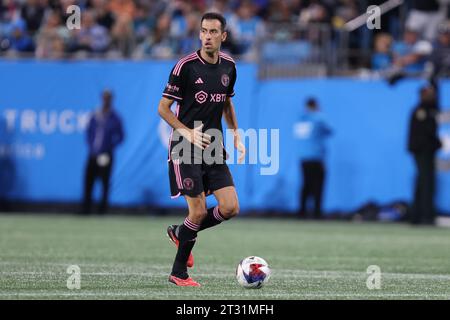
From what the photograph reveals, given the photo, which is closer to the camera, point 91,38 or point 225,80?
point 225,80

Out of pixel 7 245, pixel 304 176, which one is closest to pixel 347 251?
pixel 7 245

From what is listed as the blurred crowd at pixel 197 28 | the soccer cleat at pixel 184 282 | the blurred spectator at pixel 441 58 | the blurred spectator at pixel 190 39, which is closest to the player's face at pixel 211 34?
the soccer cleat at pixel 184 282

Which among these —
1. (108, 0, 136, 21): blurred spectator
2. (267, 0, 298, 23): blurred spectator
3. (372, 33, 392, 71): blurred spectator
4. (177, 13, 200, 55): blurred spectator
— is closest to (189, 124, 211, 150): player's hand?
(372, 33, 392, 71): blurred spectator

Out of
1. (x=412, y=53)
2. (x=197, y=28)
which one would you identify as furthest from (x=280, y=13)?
(x=412, y=53)

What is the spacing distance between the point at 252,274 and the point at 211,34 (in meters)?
2.14

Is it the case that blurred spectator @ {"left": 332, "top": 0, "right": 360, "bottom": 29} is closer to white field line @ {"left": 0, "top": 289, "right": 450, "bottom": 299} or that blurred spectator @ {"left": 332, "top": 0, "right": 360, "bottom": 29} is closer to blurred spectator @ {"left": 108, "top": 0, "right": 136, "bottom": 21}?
blurred spectator @ {"left": 108, "top": 0, "right": 136, "bottom": 21}

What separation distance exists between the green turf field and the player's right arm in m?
1.27

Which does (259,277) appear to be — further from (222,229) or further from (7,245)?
(222,229)

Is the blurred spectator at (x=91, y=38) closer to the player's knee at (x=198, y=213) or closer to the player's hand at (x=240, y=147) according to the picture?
the player's hand at (x=240, y=147)

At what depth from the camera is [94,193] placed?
24.0 metres

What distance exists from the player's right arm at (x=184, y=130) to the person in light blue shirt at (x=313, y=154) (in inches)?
480

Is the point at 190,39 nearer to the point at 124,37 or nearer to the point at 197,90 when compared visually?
the point at 124,37

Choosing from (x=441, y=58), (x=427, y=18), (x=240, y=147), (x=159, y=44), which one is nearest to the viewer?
(x=240, y=147)

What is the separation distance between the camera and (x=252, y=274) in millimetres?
9773
